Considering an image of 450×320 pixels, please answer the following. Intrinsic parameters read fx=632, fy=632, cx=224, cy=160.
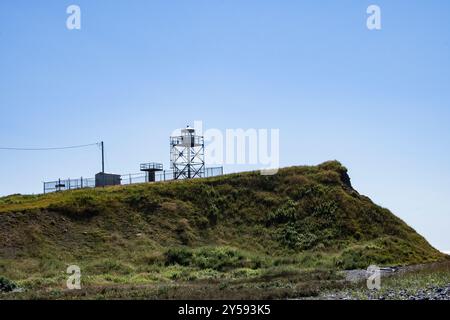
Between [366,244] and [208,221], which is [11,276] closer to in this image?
[208,221]

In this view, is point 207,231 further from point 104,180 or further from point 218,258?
point 104,180

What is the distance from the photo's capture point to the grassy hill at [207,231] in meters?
42.9

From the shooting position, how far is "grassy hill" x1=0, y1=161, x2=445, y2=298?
4288 cm

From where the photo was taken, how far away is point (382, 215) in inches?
2238

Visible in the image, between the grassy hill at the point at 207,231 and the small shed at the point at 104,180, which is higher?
the small shed at the point at 104,180

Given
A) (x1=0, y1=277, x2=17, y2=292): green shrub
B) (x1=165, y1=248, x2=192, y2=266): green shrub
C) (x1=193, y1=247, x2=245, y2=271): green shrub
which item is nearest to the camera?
(x1=0, y1=277, x2=17, y2=292): green shrub

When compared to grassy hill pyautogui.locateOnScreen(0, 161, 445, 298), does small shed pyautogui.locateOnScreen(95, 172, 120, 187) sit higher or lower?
higher

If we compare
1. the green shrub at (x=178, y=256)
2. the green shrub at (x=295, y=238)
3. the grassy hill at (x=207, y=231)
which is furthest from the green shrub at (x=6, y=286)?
the green shrub at (x=295, y=238)

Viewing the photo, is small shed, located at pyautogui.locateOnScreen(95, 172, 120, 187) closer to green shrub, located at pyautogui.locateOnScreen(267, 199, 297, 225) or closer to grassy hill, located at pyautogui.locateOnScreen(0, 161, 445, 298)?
grassy hill, located at pyautogui.locateOnScreen(0, 161, 445, 298)

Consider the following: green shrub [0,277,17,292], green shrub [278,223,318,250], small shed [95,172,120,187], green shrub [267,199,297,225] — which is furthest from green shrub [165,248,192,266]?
small shed [95,172,120,187]

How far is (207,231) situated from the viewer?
55188 mm

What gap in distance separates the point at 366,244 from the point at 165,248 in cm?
1567

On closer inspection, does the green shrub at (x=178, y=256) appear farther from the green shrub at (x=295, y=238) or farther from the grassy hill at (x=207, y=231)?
the green shrub at (x=295, y=238)

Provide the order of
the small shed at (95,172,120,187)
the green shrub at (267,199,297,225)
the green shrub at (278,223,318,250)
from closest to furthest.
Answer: the green shrub at (278,223,318,250) < the green shrub at (267,199,297,225) < the small shed at (95,172,120,187)
